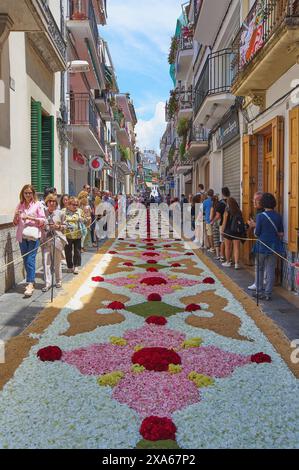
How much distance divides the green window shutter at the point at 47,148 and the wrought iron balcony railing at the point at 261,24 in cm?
514

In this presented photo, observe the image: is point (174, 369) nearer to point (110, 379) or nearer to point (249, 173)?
point (110, 379)

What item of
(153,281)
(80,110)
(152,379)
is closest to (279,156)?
(153,281)

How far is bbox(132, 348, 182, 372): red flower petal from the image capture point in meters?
4.52

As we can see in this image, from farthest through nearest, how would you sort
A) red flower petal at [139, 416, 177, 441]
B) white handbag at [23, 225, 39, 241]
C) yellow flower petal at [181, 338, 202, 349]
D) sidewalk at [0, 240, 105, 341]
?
white handbag at [23, 225, 39, 241] < sidewalk at [0, 240, 105, 341] < yellow flower petal at [181, 338, 202, 349] < red flower petal at [139, 416, 177, 441]

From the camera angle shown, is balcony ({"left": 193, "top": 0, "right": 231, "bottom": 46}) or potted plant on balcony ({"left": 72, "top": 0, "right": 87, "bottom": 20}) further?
potted plant on balcony ({"left": 72, "top": 0, "right": 87, "bottom": 20})

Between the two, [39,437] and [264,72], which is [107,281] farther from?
[39,437]

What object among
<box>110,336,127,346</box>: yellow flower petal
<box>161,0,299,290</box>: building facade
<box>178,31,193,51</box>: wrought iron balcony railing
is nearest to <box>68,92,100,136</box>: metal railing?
<box>161,0,299,290</box>: building facade

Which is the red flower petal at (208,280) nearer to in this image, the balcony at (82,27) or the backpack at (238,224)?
the backpack at (238,224)

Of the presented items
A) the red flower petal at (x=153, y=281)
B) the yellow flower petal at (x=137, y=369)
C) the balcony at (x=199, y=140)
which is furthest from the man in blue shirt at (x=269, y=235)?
the balcony at (x=199, y=140)

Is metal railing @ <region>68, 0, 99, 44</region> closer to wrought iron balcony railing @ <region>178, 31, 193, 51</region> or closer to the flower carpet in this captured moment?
wrought iron balcony railing @ <region>178, 31, 193, 51</region>

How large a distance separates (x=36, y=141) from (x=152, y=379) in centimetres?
807

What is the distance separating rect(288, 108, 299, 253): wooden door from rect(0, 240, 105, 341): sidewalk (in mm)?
3959

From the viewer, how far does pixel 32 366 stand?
15.0 ft

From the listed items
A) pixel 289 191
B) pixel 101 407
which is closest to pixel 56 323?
pixel 101 407
